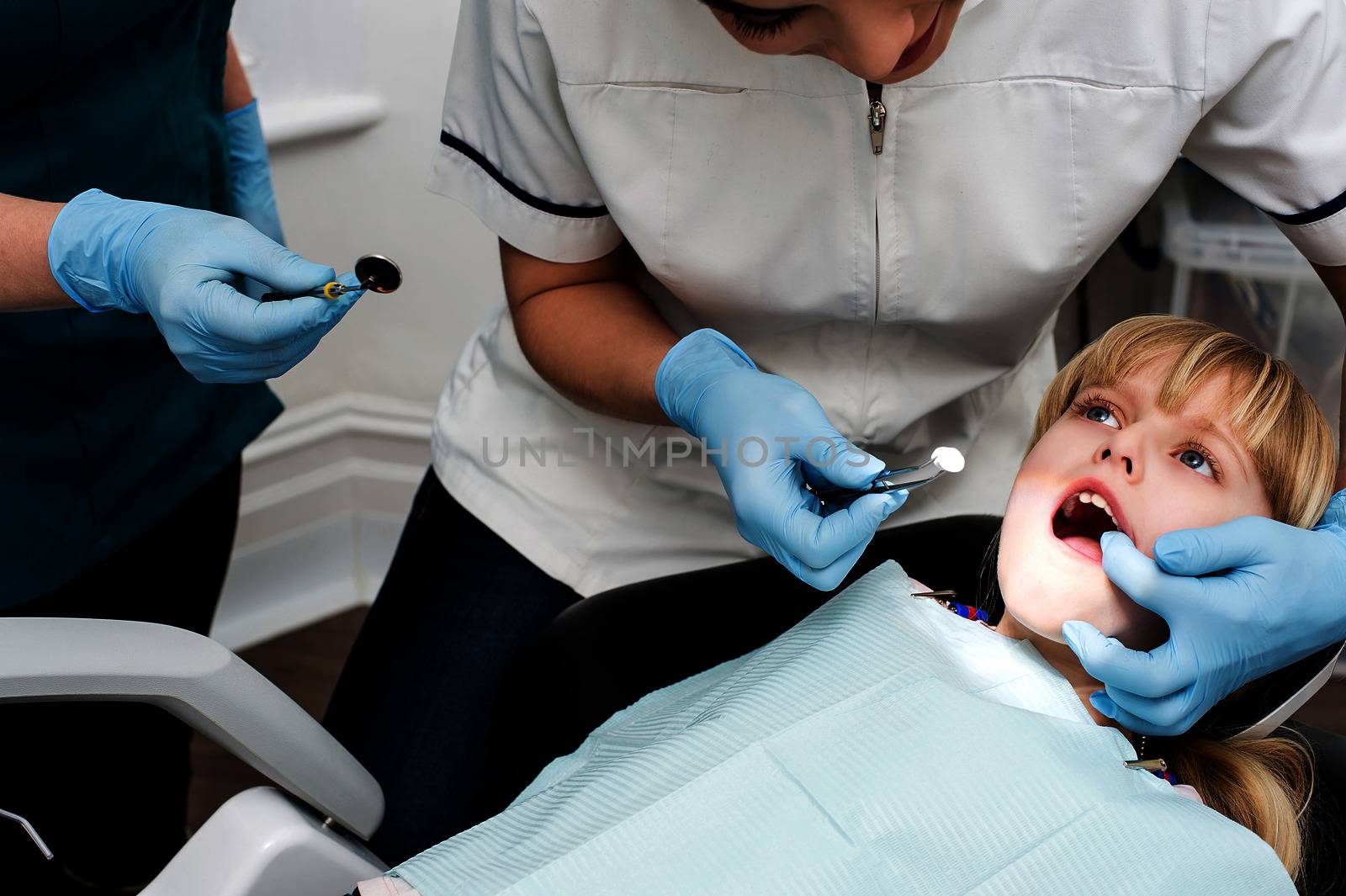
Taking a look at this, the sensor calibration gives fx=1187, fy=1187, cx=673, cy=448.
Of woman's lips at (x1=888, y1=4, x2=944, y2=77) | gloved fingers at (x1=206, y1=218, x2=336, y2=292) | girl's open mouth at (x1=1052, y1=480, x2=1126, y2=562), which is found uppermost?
woman's lips at (x1=888, y1=4, x2=944, y2=77)

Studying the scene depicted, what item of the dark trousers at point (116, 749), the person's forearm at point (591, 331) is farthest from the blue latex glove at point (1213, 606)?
the dark trousers at point (116, 749)

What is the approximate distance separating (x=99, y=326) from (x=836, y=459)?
0.76 metres

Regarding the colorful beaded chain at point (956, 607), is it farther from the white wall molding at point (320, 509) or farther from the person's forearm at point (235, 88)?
the white wall molding at point (320, 509)

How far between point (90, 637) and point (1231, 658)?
829 millimetres

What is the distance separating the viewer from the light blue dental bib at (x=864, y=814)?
837mm

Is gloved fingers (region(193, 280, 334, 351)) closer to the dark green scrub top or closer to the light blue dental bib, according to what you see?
the dark green scrub top

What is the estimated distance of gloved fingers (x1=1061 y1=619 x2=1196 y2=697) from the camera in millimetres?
876

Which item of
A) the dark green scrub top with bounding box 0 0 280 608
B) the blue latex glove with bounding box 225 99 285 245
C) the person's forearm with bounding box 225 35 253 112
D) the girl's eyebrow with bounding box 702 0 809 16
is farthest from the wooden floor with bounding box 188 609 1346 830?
the girl's eyebrow with bounding box 702 0 809 16

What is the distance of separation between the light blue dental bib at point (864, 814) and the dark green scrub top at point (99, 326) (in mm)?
623

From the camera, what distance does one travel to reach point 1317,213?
1025 millimetres

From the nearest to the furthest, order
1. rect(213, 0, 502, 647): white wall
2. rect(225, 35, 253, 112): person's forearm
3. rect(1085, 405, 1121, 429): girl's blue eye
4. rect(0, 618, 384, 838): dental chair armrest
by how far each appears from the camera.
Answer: rect(0, 618, 384, 838): dental chair armrest → rect(1085, 405, 1121, 429): girl's blue eye → rect(225, 35, 253, 112): person's forearm → rect(213, 0, 502, 647): white wall

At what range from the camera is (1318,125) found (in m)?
1.00

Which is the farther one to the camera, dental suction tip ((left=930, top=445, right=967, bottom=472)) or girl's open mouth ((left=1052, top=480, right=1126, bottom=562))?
girl's open mouth ((left=1052, top=480, right=1126, bottom=562))

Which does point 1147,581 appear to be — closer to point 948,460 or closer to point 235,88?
point 948,460
